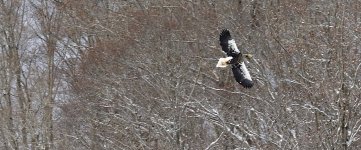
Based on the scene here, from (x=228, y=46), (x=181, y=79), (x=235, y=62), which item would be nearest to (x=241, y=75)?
(x=235, y=62)

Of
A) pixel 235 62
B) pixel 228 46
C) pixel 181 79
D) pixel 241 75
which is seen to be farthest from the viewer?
pixel 181 79

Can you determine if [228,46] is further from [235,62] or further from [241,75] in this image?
[241,75]

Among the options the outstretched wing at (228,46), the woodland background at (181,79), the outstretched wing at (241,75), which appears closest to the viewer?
the outstretched wing at (241,75)

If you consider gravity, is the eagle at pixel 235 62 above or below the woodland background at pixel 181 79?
above

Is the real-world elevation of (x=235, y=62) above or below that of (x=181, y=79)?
above

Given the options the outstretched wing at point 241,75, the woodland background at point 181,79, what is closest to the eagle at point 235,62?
the outstretched wing at point 241,75

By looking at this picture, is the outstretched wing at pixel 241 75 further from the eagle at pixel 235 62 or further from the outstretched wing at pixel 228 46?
the outstretched wing at pixel 228 46
